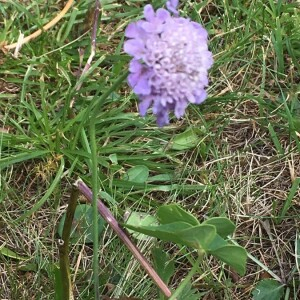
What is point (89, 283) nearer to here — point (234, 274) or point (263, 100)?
point (234, 274)

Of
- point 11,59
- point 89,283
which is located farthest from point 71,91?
point 89,283

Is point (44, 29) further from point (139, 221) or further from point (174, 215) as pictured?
point (174, 215)

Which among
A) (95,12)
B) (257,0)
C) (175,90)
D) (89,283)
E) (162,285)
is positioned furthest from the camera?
(257,0)

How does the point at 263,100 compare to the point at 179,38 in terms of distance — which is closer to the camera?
the point at 179,38

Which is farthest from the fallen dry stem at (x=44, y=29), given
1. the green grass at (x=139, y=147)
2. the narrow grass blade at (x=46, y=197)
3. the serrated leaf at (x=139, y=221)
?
the serrated leaf at (x=139, y=221)

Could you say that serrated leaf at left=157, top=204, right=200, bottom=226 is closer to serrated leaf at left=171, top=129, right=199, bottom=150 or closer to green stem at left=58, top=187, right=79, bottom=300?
green stem at left=58, top=187, right=79, bottom=300

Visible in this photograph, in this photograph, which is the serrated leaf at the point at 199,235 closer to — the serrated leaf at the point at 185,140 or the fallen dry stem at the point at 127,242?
the fallen dry stem at the point at 127,242

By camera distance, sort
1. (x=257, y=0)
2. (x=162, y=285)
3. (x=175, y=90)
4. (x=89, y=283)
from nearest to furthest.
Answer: (x=175, y=90), (x=162, y=285), (x=89, y=283), (x=257, y=0)
